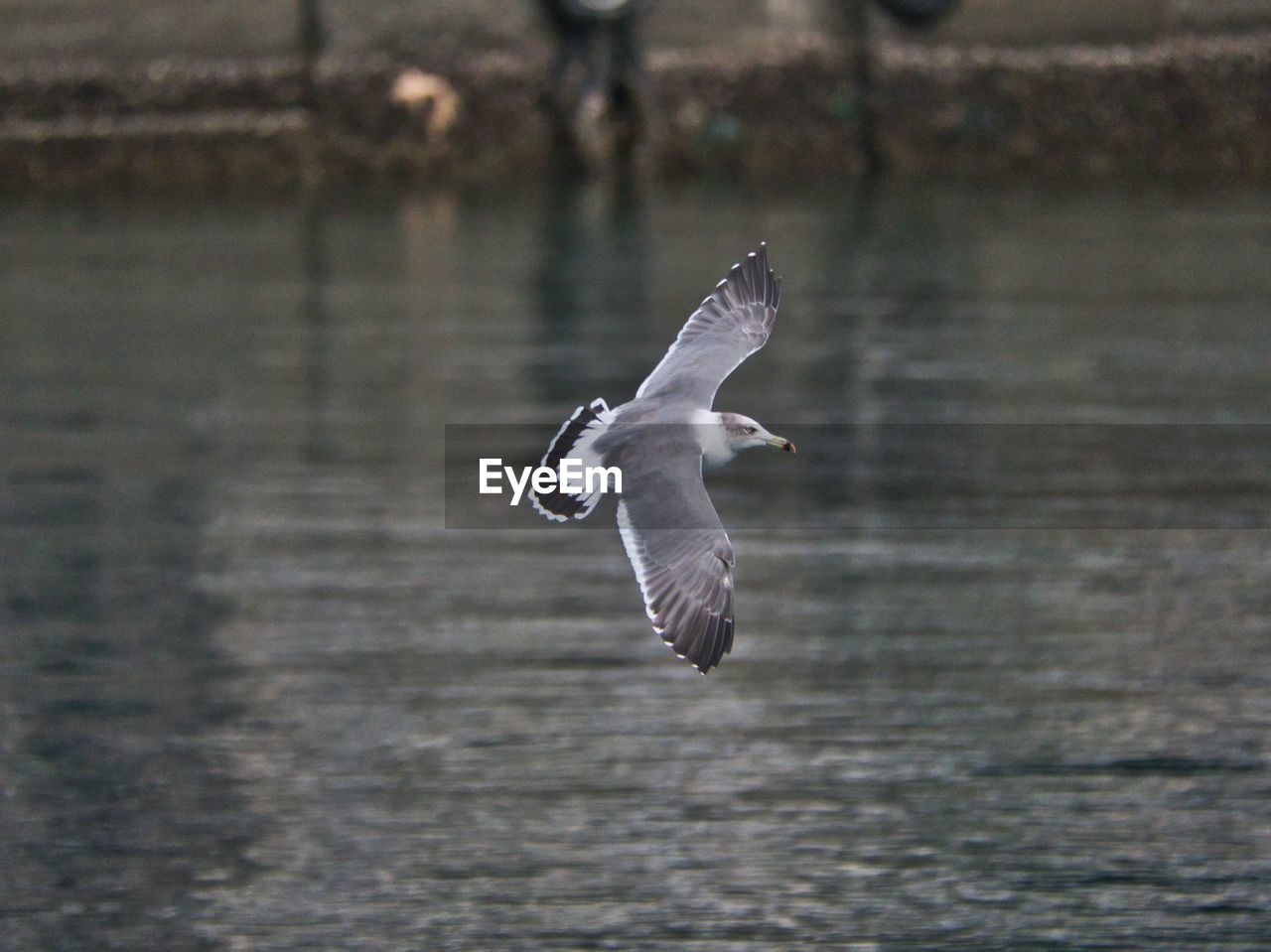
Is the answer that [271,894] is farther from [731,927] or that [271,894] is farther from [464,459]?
[464,459]

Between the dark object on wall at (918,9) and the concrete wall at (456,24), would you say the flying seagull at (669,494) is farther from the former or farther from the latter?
the concrete wall at (456,24)

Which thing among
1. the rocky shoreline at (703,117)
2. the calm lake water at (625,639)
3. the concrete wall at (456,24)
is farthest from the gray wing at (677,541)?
the concrete wall at (456,24)

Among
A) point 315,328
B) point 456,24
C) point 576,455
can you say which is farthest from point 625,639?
point 456,24

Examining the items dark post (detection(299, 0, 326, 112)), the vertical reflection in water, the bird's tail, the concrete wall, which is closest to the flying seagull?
the bird's tail

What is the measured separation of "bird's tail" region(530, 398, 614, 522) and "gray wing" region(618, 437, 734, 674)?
0.33ft

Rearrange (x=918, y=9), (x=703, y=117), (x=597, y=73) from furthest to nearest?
(x=703, y=117)
(x=597, y=73)
(x=918, y=9)

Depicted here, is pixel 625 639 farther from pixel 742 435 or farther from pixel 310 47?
pixel 310 47

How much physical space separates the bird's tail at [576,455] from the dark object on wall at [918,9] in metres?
16.7

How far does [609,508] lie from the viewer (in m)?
10.9

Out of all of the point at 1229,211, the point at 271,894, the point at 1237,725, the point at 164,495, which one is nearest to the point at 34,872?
the point at 271,894

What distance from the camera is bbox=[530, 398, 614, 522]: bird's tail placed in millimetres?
4910

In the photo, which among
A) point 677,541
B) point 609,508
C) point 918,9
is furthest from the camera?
point 918,9

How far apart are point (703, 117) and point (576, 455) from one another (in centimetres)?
1685

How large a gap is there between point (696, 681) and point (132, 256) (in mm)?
10888
